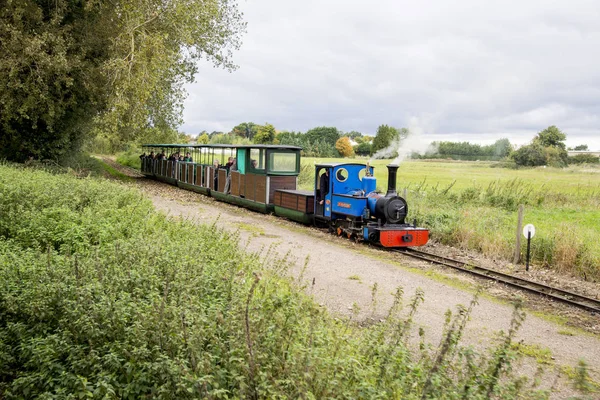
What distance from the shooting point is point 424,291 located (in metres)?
8.12

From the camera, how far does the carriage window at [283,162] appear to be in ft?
57.5

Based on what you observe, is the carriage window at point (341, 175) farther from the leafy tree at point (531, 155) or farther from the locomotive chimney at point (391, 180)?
the leafy tree at point (531, 155)

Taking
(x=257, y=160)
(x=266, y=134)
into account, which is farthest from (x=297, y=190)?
(x=266, y=134)

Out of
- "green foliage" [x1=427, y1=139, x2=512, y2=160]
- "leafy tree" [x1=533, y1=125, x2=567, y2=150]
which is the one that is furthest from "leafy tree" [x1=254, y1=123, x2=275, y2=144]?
"leafy tree" [x1=533, y1=125, x2=567, y2=150]

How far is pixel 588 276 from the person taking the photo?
33.7 feet

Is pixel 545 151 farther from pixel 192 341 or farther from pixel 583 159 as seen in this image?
pixel 192 341

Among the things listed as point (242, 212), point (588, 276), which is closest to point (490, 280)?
point (588, 276)

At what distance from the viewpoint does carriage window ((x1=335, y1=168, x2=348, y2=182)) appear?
46.4 feet

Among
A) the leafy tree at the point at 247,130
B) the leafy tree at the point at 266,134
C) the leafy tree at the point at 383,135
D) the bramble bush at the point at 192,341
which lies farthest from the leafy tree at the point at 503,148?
the leafy tree at the point at 247,130

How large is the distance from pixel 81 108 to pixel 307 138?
47.4 meters

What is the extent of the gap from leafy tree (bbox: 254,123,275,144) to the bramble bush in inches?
1804

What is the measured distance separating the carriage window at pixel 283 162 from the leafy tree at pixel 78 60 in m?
4.53

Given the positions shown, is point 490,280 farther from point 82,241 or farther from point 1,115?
point 1,115

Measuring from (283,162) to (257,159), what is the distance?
3.40ft
